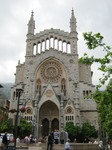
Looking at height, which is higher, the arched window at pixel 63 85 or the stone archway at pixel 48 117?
the arched window at pixel 63 85

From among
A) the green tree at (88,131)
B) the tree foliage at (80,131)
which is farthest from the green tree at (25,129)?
the green tree at (88,131)

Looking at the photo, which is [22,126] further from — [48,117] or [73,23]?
[73,23]

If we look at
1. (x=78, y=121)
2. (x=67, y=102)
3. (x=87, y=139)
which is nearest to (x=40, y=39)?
(x=67, y=102)

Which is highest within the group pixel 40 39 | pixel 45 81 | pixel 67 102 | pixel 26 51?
pixel 40 39

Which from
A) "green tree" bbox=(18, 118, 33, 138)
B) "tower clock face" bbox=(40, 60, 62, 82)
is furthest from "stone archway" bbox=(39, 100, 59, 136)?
"green tree" bbox=(18, 118, 33, 138)

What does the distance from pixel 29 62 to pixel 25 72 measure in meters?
2.84

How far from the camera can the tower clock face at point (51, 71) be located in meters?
51.6

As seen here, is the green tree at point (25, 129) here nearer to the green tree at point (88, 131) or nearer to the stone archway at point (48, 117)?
the stone archway at point (48, 117)

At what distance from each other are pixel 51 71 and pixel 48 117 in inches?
451

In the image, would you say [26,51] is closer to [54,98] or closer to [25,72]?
[25,72]

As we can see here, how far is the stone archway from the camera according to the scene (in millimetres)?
49062

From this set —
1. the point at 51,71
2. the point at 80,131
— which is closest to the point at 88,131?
the point at 80,131

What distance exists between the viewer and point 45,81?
5166 centimetres

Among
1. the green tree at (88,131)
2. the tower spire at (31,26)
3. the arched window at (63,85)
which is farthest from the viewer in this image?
the tower spire at (31,26)
